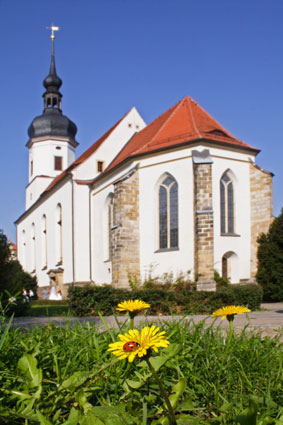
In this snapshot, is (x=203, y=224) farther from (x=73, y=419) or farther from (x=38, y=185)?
(x=38, y=185)

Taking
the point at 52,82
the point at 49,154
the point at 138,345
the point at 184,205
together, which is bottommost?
the point at 138,345

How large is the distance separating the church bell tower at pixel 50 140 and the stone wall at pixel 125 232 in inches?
744

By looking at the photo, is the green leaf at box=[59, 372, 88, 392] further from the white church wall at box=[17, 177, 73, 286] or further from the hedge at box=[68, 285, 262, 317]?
the white church wall at box=[17, 177, 73, 286]

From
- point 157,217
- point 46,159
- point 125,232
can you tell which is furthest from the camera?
point 46,159

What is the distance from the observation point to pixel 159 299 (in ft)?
42.0

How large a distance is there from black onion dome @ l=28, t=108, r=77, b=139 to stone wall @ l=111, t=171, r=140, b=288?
745 inches

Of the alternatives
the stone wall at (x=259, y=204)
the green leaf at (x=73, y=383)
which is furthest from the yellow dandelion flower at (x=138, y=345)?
the stone wall at (x=259, y=204)

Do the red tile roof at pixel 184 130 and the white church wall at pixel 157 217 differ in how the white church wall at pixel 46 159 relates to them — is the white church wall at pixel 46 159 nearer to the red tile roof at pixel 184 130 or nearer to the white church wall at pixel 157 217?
the red tile roof at pixel 184 130

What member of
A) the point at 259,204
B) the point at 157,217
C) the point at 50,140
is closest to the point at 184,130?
the point at 157,217

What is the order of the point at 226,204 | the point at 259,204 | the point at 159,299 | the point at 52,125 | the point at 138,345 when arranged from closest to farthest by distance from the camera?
the point at 138,345
the point at 159,299
the point at 226,204
the point at 259,204
the point at 52,125

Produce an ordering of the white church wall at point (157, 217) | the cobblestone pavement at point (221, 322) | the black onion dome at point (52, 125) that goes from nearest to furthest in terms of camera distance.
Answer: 1. the cobblestone pavement at point (221, 322)
2. the white church wall at point (157, 217)
3. the black onion dome at point (52, 125)

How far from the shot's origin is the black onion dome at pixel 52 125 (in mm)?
38781

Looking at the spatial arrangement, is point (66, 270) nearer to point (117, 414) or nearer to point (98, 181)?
point (98, 181)

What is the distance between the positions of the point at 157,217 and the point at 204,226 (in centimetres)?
342
